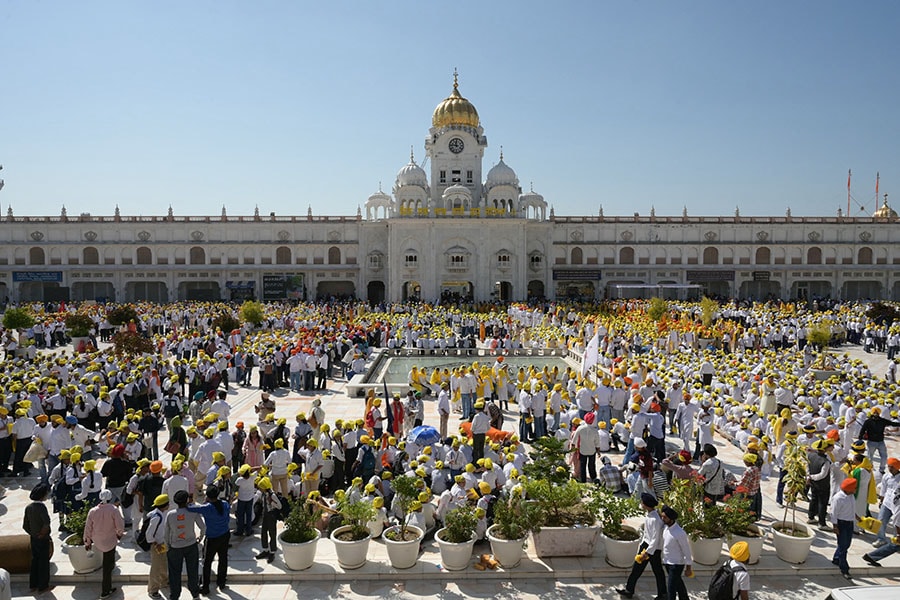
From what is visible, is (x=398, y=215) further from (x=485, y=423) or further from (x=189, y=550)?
(x=189, y=550)

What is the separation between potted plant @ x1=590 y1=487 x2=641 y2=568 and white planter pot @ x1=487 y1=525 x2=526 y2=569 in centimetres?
94

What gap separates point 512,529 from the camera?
275 inches

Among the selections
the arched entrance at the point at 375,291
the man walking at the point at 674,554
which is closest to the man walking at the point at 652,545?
the man walking at the point at 674,554

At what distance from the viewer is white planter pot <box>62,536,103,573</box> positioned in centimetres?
686

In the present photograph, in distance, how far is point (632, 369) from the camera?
14.8 meters

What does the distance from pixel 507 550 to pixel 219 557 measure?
310cm

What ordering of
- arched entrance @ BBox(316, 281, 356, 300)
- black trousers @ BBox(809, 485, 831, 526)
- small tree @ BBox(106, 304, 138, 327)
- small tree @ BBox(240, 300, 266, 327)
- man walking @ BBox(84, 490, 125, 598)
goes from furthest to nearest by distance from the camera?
arched entrance @ BBox(316, 281, 356, 300)
small tree @ BBox(240, 300, 266, 327)
small tree @ BBox(106, 304, 138, 327)
black trousers @ BBox(809, 485, 831, 526)
man walking @ BBox(84, 490, 125, 598)

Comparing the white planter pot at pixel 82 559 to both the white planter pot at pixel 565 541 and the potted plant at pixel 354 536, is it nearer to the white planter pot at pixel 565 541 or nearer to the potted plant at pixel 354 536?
the potted plant at pixel 354 536

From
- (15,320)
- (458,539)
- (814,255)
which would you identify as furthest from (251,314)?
(814,255)

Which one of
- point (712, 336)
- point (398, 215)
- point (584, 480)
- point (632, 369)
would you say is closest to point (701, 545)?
point (584, 480)

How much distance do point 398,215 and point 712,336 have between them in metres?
26.3

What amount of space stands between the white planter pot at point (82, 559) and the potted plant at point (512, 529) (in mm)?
4375

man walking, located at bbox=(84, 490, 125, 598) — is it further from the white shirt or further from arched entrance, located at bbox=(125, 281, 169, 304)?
arched entrance, located at bbox=(125, 281, 169, 304)

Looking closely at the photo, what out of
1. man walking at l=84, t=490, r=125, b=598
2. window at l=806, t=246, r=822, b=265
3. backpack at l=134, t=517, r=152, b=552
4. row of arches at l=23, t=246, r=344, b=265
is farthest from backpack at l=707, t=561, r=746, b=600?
window at l=806, t=246, r=822, b=265
